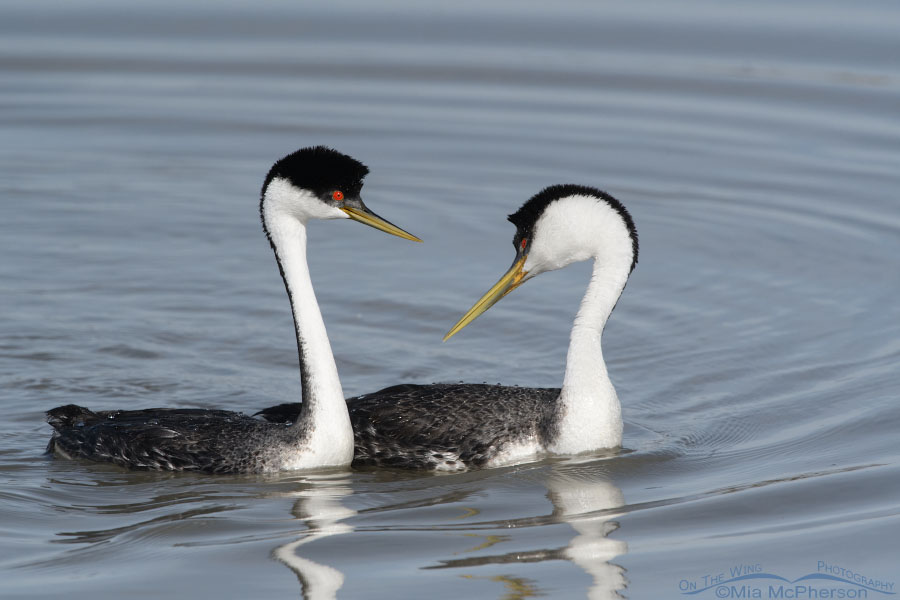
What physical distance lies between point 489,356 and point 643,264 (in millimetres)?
2278

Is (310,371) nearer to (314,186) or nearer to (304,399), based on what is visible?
(304,399)

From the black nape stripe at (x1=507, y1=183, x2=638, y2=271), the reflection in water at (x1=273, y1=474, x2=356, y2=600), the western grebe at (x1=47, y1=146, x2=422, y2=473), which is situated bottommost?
the reflection in water at (x1=273, y1=474, x2=356, y2=600)

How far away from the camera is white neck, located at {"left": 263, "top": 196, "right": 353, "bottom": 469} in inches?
320

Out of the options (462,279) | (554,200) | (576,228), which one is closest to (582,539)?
(576,228)

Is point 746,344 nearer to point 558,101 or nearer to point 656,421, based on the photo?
point 656,421

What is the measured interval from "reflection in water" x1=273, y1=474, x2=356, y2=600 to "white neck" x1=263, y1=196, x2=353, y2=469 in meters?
0.16

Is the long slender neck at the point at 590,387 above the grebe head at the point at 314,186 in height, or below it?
below

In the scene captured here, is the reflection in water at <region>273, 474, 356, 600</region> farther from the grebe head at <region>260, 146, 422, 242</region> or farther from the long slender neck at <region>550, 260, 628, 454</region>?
the grebe head at <region>260, 146, 422, 242</region>

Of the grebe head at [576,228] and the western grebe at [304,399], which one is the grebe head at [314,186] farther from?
the grebe head at [576,228]

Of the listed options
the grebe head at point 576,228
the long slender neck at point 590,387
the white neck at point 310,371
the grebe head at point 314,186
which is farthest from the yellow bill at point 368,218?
the long slender neck at point 590,387

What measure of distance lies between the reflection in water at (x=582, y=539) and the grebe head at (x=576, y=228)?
1.12m

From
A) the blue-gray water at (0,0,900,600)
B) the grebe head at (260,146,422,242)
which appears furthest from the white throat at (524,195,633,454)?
the grebe head at (260,146,422,242)

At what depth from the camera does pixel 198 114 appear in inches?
629

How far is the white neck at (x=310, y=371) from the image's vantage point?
813cm
